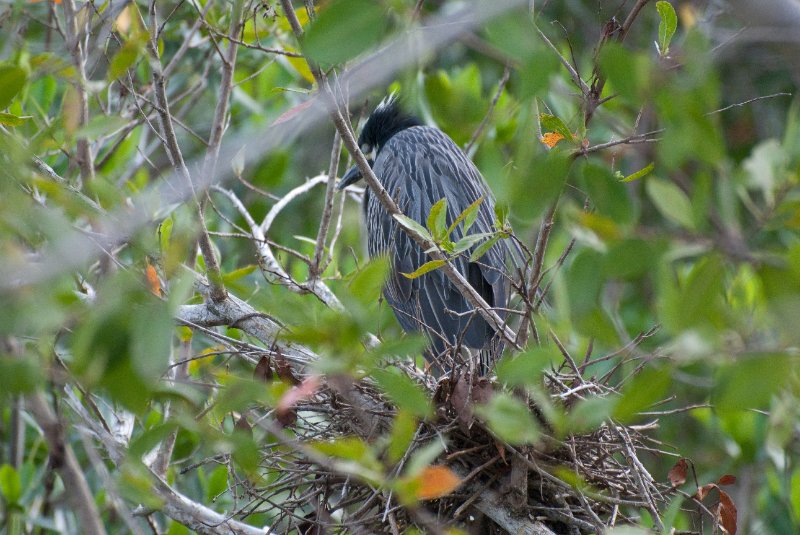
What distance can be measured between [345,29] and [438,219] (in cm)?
94

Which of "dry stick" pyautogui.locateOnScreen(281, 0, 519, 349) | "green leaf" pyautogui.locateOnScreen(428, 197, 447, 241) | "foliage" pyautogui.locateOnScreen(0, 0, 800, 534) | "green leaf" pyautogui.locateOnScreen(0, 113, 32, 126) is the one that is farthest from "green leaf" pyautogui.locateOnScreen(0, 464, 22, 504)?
"green leaf" pyautogui.locateOnScreen(428, 197, 447, 241)

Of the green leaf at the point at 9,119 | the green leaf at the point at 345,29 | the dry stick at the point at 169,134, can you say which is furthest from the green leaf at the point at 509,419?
the green leaf at the point at 9,119

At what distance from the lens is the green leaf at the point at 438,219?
6.59 feet

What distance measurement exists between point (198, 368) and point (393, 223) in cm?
103

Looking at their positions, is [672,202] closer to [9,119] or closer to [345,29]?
[345,29]

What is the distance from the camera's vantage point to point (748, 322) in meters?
1.14

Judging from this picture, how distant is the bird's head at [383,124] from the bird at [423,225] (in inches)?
8.1

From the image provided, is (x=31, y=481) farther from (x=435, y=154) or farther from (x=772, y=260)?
(x=772, y=260)

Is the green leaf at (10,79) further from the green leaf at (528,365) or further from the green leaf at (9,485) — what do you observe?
the green leaf at (9,485)

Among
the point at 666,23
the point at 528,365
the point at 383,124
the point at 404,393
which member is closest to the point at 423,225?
the point at 383,124

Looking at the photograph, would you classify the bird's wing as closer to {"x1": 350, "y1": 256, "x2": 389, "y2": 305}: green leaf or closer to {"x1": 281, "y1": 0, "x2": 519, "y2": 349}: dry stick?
{"x1": 281, "y1": 0, "x2": 519, "y2": 349}: dry stick

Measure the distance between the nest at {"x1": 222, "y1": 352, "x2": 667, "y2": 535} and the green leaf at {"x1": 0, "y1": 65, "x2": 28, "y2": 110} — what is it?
44.5 inches

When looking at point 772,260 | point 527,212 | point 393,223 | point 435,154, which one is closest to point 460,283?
point 527,212

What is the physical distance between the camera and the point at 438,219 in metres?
2.05
